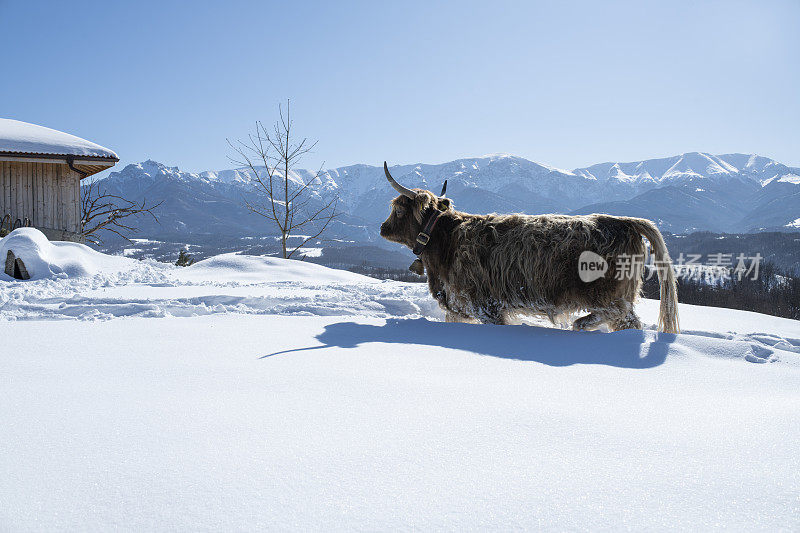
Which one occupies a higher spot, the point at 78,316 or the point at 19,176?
the point at 19,176

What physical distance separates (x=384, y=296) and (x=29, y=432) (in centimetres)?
455

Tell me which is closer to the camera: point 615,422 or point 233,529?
point 233,529

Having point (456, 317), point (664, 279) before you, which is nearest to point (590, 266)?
point (664, 279)

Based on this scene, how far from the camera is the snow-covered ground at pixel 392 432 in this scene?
1150 millimetres

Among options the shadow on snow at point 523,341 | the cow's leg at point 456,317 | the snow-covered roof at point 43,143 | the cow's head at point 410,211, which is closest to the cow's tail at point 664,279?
the shadow on snow at point 523,341

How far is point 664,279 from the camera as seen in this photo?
13.0 feet

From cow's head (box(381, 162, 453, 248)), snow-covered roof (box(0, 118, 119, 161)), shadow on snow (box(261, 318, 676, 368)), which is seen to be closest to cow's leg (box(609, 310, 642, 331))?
shadow on snow (box(261, 318, 676, 368))

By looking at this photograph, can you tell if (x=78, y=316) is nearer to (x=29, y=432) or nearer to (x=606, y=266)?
(x=29, y=432)

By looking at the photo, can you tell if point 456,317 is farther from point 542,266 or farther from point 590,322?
point 590,322

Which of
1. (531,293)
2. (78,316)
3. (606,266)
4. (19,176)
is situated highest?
(19,176)

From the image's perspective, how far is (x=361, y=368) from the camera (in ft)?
8.01

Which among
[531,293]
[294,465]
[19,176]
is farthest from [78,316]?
[19,176]

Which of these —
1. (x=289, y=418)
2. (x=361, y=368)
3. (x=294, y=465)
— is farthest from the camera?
(x=361, y=368)

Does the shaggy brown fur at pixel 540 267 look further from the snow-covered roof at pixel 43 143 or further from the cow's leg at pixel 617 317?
the snow-covered roof at pixel 43 143
